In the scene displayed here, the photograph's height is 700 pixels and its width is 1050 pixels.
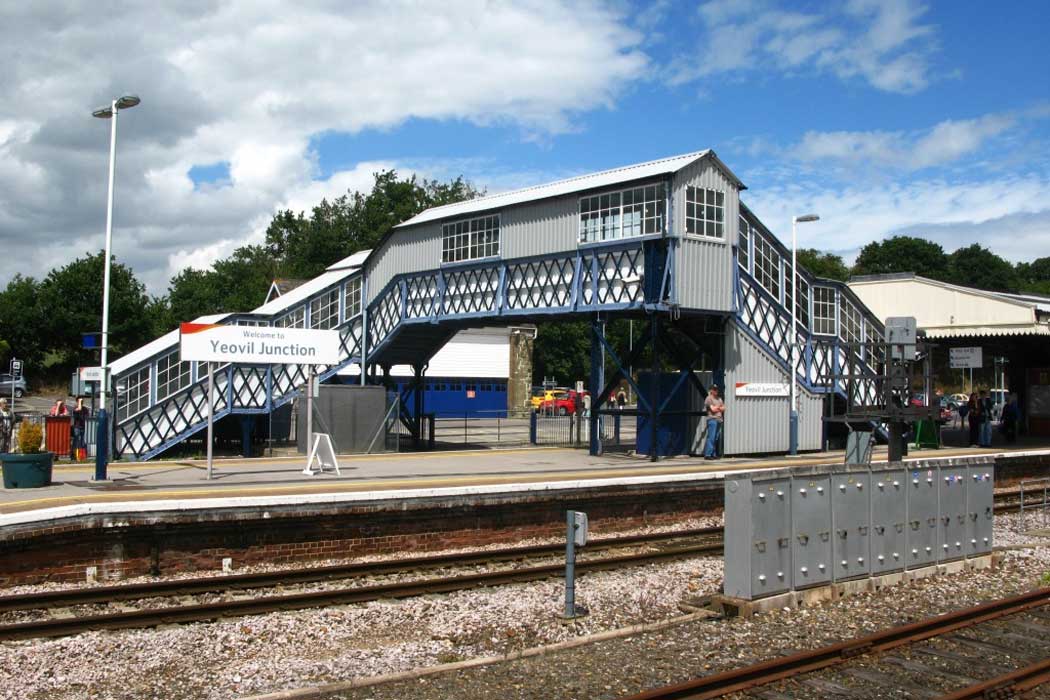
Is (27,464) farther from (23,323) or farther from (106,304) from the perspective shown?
(23,323)

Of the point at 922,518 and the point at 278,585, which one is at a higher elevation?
the point at 922,518

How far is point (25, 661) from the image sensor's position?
336 inches

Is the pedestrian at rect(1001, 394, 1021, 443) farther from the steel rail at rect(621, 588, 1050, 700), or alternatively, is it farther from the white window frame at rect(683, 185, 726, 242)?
the steel rail at rect(621, 588, 1050, 700)

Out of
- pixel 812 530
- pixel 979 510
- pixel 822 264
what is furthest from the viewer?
pixel 822 264

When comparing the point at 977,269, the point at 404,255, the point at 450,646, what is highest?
the point at 977,269

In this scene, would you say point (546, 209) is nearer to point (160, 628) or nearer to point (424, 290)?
point (424, 290)

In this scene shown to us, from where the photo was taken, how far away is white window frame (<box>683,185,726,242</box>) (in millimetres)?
23250

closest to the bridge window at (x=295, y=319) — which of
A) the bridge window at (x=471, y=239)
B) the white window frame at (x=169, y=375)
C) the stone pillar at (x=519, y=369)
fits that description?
the white window frame at (x=169, y=375)

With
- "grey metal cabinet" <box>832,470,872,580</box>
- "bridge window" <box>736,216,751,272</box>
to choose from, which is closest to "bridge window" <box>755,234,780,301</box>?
"bridge window" <box>736,216,751,272</box>

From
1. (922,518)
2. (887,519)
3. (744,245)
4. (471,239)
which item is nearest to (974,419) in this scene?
(744,245)

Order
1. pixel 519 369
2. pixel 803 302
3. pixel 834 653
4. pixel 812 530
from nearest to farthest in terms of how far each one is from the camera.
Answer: pixel 834 653, pixel 812 530, pixel 803 302, pixel 519 369

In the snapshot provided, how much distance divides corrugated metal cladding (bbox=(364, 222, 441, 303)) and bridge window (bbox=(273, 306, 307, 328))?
2.46 meters

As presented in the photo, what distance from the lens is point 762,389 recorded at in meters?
25.1

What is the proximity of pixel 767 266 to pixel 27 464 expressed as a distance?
1816 centimetres
